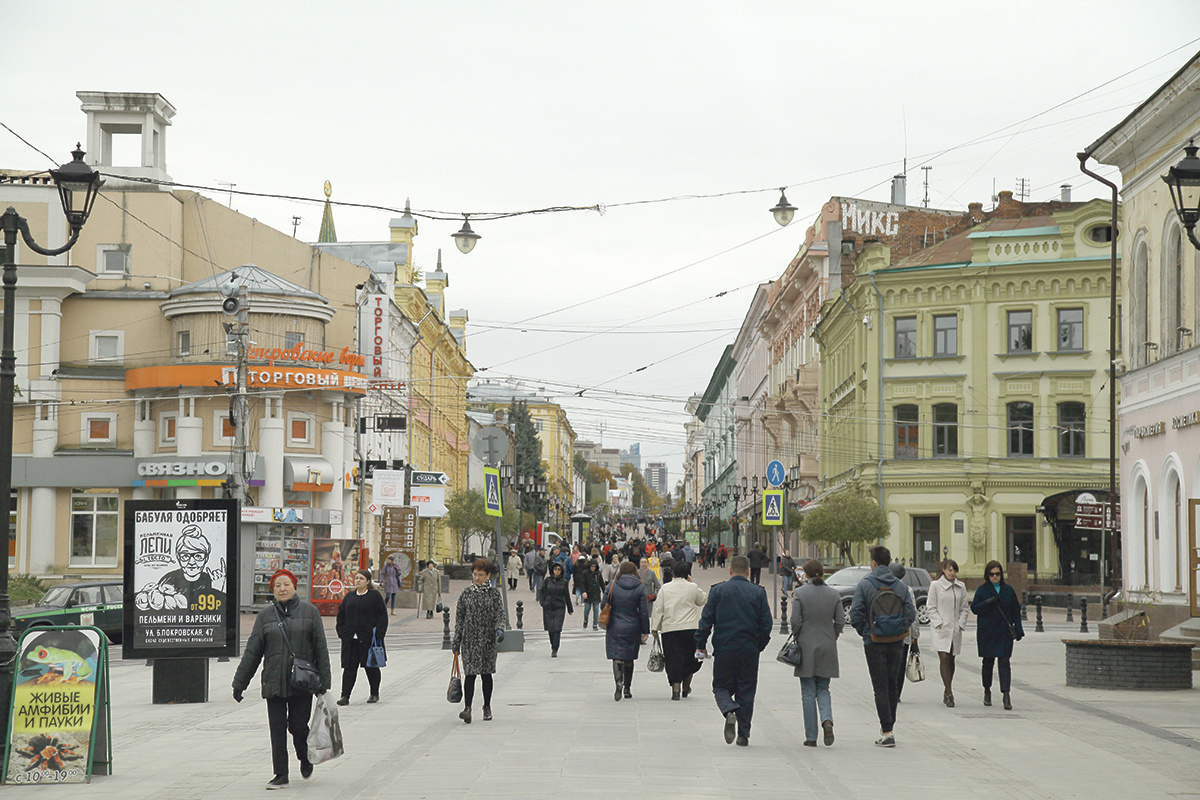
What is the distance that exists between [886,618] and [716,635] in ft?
5.01

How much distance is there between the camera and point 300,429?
45.4 meters

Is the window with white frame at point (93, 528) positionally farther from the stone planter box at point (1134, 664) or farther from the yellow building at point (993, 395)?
the stone planter box at point (1134, 664)

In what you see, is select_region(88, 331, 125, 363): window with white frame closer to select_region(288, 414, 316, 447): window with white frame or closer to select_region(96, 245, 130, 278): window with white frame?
select_region(96, 245, 130, 278): window with white frame

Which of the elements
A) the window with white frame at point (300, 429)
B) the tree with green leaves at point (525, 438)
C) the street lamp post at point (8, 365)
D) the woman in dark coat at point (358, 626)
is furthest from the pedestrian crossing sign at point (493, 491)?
the tree with green leaves at point (525, 438)

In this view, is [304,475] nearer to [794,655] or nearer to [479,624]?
[479,624]

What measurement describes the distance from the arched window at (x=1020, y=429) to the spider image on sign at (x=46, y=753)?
41.2 meters

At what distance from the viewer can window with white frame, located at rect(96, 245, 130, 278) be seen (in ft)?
152

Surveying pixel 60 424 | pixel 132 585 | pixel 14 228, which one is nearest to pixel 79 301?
pixel 60 424

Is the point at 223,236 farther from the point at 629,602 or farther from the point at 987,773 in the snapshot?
the point at 987,773

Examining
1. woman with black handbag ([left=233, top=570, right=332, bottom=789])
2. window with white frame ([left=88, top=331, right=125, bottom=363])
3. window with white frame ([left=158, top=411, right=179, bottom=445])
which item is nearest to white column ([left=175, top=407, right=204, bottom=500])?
window with white frame ([left=158, top=411, right=179, bottom=445])

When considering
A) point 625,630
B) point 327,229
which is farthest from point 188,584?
point 327,229

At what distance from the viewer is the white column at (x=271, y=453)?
4400cm

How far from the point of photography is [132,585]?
53.8ft

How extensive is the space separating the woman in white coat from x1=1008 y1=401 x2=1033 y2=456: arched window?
3307 centimetres
